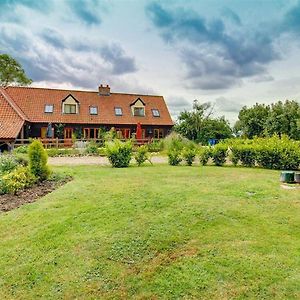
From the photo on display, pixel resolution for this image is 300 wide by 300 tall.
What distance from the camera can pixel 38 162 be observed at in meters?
12.3

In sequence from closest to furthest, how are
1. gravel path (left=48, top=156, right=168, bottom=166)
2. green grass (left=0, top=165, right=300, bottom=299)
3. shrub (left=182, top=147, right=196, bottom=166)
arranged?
green grass (left=0, top=165, right=300, bottom=299) < shrub (left=182, top=147, right=196, bottom=166) < gravel path (left=48, top=156, right=168, bottom=166)

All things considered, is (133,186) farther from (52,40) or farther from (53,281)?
(52,40)

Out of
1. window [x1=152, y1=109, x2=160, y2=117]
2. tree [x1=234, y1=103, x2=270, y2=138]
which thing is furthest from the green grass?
tree [x1=234, y1=103, x2=270, y2=138]

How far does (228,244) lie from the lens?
6.19m

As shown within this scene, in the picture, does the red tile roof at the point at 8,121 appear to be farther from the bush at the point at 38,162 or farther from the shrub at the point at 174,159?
the bush at the point at 38,162

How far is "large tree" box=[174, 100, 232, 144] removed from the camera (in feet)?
143

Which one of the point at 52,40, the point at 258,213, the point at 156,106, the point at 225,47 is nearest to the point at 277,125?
the point at 156,106

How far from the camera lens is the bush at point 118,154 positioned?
17.0m

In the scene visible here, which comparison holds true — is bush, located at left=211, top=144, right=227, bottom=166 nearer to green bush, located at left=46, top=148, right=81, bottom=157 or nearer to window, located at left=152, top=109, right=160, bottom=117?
green bush, located at left=46, top=148, right=81, bottom=157

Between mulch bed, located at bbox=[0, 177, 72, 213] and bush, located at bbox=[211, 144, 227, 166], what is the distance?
340 inches

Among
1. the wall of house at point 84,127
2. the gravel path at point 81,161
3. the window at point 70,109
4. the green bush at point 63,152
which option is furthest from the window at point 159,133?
the gravel path at point 81,161

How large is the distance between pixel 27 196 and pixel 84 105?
29166 millimetres

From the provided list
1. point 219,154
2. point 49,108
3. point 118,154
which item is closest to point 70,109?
point 49,108

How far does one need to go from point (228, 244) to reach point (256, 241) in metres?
0.54
